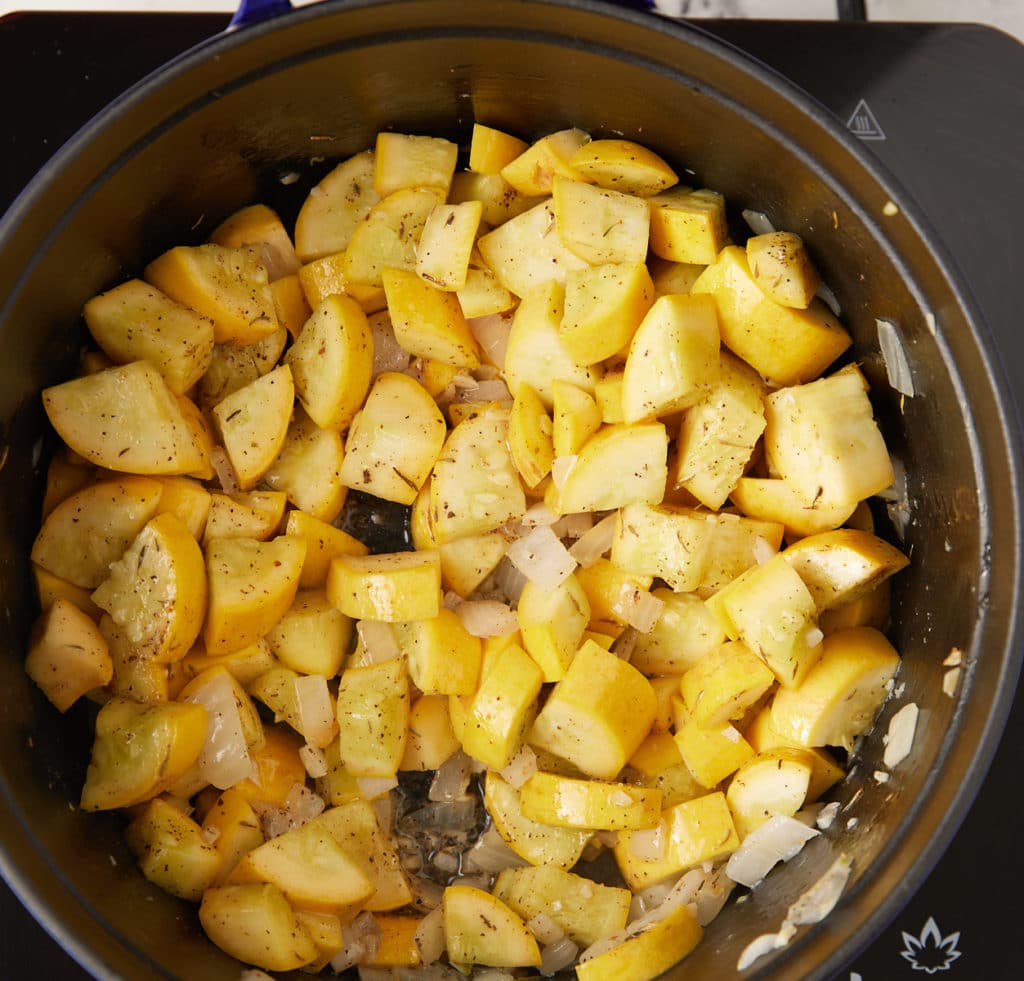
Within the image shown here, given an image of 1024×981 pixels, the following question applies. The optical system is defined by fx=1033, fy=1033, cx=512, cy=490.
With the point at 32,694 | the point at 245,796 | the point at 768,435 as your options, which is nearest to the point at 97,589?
the point at 32,694

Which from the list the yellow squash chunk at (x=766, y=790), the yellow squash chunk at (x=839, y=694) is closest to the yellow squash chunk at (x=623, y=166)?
the yellow squash chunk at (x=839, y=694)

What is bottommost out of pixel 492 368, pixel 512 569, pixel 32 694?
pixel 32 694

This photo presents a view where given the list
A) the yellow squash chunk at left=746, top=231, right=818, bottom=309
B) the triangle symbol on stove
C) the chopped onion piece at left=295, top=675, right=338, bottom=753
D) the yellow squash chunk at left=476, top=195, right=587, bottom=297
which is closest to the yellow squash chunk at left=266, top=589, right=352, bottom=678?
the chopped onion piece at left=295, top=675, right=338, bottom=753

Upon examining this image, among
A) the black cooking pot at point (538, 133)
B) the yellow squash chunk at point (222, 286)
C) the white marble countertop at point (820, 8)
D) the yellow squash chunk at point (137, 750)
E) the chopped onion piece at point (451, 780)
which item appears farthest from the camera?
the white marble countertop at point (820, 8)

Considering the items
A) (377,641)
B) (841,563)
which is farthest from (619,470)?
(377,641)

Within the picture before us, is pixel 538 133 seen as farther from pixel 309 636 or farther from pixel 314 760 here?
pixel 314 760

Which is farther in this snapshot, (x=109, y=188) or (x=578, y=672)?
(x=578, y=672)

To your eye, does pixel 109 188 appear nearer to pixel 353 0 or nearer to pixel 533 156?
pixel 353 0

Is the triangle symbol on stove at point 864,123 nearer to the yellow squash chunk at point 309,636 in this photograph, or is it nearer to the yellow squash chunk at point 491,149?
the yellow squash chunk at point 491,149
